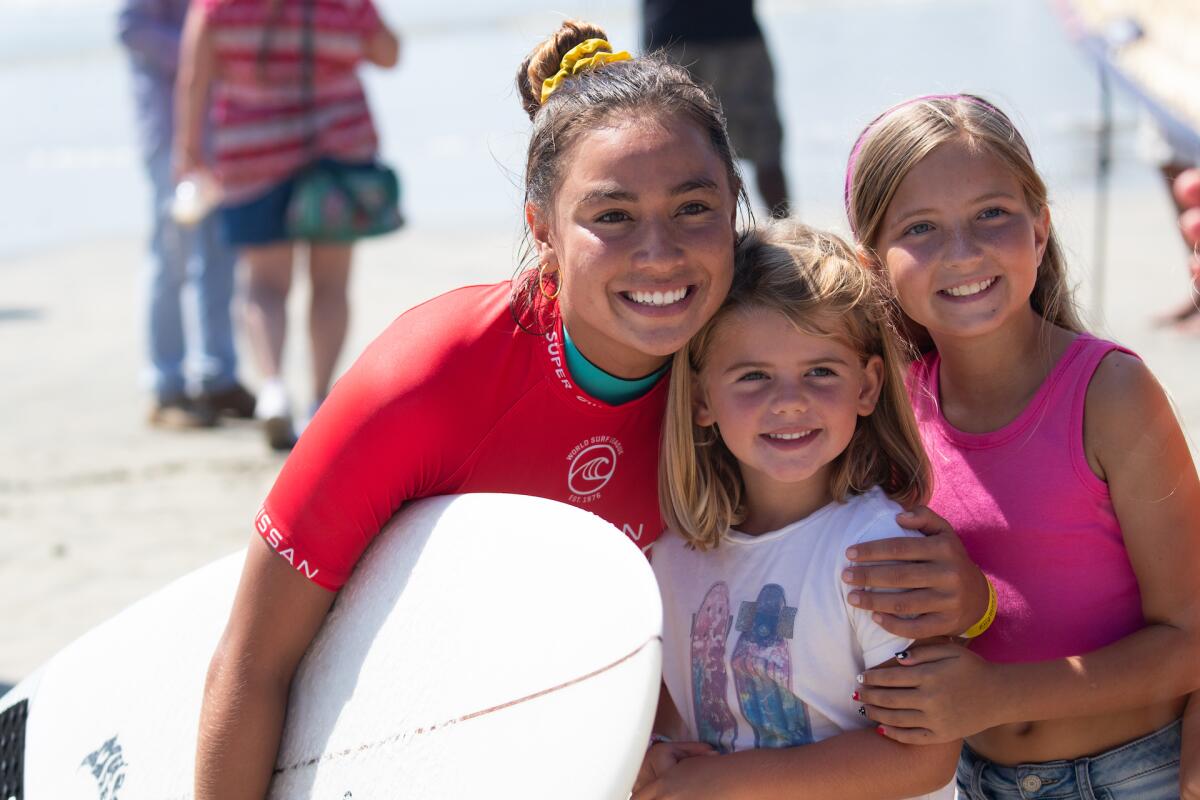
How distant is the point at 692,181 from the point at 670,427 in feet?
1.18

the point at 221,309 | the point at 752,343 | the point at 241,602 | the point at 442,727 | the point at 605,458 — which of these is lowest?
the point at 221,309

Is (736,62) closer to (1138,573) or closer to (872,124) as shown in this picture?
(872,124)

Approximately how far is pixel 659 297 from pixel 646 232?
92 mm

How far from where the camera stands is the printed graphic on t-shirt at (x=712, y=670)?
191 centimetres

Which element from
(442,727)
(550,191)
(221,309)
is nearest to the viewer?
(442,727)

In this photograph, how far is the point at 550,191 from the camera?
1.99 meters

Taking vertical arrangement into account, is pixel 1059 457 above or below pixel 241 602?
above

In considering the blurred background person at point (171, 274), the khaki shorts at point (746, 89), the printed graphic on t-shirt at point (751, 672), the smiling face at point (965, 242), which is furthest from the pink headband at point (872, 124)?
the blurred background person at point (171, 274)

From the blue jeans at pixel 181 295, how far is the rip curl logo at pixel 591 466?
377cm

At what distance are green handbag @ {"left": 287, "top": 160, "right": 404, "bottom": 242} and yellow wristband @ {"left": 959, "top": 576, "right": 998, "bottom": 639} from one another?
127 inches

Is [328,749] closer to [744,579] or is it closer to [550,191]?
[744,579]

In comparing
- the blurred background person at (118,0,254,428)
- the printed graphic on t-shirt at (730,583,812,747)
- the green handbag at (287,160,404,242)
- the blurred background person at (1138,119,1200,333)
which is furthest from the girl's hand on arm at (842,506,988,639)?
the blurred background person at (118,0,254,428)

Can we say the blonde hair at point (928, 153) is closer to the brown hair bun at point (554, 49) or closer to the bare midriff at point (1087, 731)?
the brown hair bun at point (554, 49)

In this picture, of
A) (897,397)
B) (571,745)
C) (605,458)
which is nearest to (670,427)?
(605,458)
